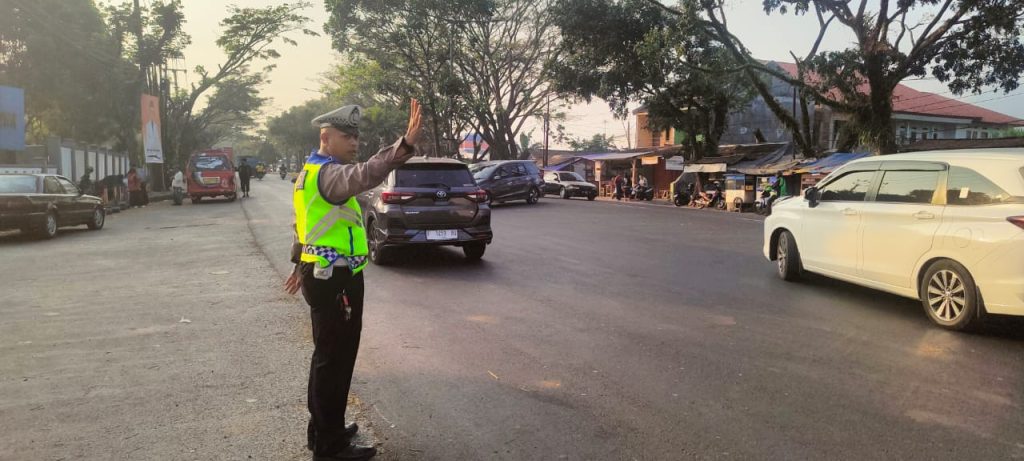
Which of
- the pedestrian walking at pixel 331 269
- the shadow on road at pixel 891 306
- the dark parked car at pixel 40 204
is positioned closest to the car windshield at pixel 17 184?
the dark parked car at pixel 40 204

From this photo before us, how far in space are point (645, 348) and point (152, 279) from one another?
644 centimetres

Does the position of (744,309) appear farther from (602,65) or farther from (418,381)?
(602,65)

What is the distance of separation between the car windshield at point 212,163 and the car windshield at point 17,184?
1280cm

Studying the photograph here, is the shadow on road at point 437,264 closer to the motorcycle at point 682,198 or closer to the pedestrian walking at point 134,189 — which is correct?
the pedestrian walking at point 134,189

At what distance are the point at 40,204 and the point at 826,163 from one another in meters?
22.5

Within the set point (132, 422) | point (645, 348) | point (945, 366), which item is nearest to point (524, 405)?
point (645, 348)

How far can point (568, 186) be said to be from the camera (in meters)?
33.2

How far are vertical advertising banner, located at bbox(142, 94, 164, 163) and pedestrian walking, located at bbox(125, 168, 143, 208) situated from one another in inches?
74.4

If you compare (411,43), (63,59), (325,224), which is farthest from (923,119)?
(63,59)

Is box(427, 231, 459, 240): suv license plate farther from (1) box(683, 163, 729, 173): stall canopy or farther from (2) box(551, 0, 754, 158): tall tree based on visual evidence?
(1) box(683, 163, 729, 173): stall canopy

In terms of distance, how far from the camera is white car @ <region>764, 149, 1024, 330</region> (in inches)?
208

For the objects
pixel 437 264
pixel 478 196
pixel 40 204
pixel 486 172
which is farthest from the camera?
pixel 486 172

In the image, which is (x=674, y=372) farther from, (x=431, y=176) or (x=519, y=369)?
(x=431, y=176)

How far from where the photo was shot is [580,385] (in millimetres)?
4297
